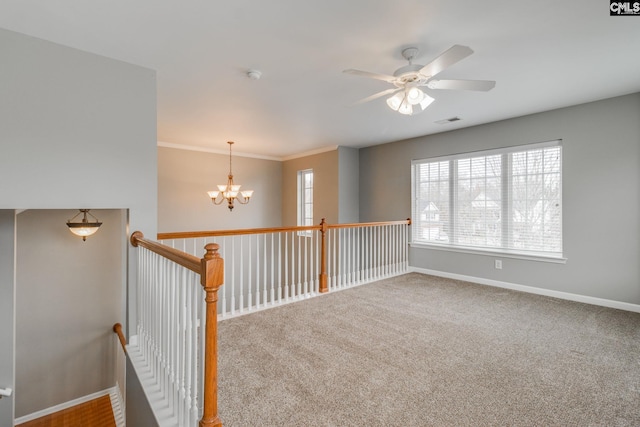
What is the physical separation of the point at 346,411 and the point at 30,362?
3930 millimetres

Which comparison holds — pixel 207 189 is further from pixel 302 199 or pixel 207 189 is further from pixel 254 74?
pixel 254 74

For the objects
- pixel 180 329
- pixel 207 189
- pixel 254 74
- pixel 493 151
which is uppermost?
pixel 254 74

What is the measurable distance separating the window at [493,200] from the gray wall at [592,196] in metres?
0.14

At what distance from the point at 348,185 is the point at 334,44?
13.0 ft

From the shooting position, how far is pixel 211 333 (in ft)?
4.40

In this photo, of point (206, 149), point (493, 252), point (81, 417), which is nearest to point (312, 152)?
point (206, 149)

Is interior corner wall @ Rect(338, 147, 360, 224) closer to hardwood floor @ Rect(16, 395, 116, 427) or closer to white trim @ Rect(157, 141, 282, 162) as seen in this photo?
white trim @ Rect(157, 141, 282, 162)

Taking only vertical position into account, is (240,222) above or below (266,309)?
above

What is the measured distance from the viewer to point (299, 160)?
271 inches

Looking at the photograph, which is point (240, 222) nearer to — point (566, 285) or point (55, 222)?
point (55, 222)

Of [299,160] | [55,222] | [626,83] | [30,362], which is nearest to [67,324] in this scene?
[30,362]

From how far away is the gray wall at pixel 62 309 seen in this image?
3.50 meters

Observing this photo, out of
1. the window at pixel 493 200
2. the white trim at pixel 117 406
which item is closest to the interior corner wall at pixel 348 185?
the window at pixel 493 200

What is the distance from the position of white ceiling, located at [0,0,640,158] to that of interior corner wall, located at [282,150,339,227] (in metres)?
2.32
